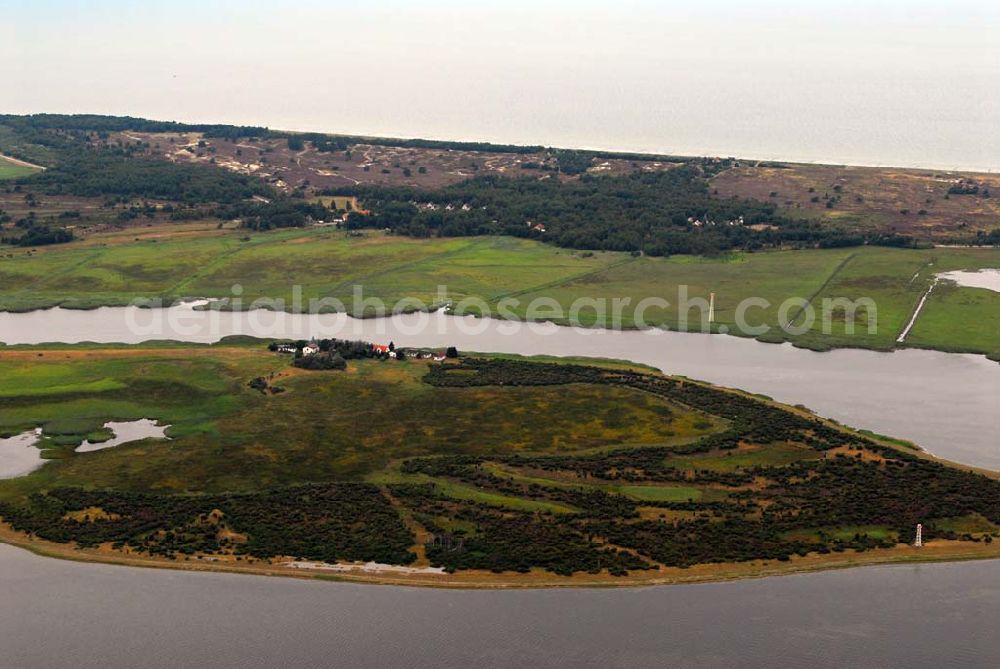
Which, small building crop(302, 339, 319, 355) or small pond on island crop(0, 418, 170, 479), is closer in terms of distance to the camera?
small pond on island crop(0, 418, 170, 479)

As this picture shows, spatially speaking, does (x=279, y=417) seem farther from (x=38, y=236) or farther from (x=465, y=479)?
(x=38, y=236)

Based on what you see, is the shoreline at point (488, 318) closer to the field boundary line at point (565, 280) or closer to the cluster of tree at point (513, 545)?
the field boundary line at point (565, 280)

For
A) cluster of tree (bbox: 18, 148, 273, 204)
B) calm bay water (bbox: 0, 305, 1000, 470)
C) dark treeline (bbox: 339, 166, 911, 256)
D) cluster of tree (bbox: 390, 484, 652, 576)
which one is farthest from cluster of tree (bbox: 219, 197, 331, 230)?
cluster of tree (bbox: 390, 484, 652, 576)

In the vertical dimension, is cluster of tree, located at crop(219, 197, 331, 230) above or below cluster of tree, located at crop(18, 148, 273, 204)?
below

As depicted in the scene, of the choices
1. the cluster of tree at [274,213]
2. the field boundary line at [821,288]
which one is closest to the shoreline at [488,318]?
the field boundary line at [821,288]

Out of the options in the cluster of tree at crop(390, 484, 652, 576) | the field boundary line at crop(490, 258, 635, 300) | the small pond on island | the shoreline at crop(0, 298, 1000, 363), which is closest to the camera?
the cluster of tree at crop(390, 484, 652, 576)

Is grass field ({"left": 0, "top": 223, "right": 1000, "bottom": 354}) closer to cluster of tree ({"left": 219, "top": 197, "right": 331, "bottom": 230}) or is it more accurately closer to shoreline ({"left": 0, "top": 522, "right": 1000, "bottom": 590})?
Result: cluster of tree ({"left": 219, "top": 197, "right": 331, "bottom": 230})

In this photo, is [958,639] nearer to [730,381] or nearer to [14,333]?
[730,381]
